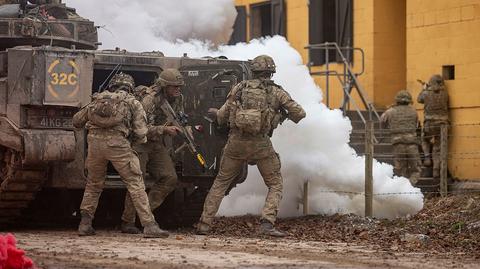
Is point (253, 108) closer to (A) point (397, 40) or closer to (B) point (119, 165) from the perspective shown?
(B) point (119, 165)

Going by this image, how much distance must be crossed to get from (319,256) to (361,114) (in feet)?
36.4

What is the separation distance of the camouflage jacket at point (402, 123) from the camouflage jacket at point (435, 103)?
10.6 inches

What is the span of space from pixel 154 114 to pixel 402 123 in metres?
7.13

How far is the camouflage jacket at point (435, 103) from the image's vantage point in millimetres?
21797

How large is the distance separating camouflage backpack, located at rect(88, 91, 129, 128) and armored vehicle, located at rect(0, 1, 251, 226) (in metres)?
0.44

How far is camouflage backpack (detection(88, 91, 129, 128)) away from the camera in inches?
575

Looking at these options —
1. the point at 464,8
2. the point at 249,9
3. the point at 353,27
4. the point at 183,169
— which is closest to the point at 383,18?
the point at 353,27

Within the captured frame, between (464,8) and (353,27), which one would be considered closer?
(464,8)

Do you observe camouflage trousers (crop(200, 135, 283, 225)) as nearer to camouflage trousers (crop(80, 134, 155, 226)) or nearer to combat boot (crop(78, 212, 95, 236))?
camouflage trousers (crop(80, 134, 155, 226))

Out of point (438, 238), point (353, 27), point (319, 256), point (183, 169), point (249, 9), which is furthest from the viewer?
point (249, 9)

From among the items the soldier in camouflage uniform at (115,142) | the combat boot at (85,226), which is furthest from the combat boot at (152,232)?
the combat boot at (85,226)

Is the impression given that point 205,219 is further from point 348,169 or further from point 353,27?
point 353,27

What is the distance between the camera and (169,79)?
15320mm

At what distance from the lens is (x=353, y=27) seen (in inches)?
995
